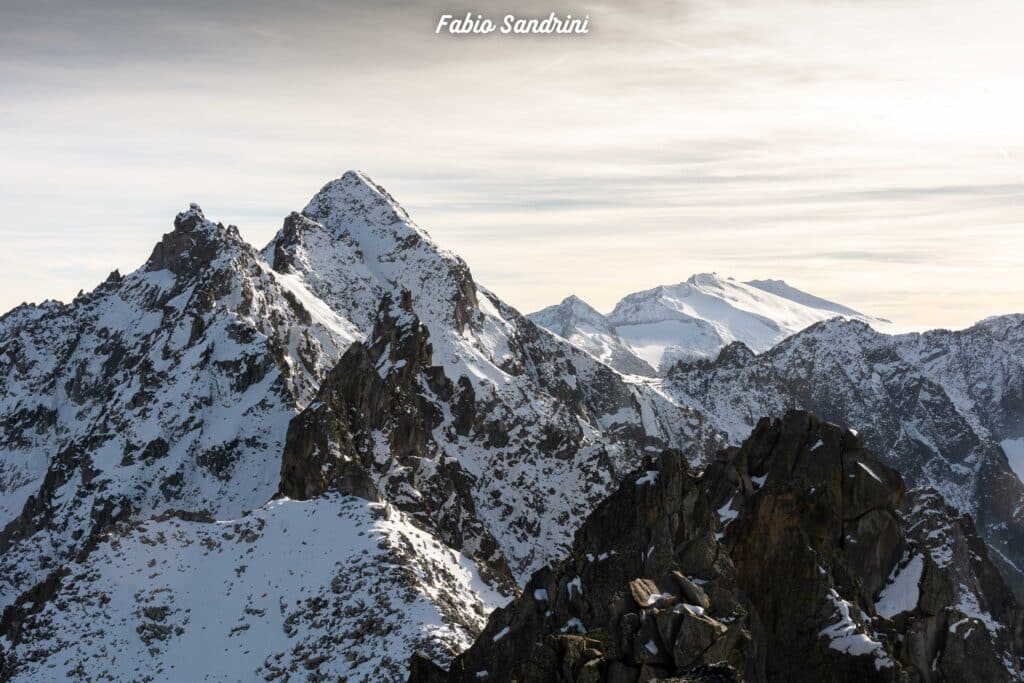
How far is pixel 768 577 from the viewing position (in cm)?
6003

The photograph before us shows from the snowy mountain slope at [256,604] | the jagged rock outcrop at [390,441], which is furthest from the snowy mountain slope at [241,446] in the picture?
the snowy mountain slope at [256,604]

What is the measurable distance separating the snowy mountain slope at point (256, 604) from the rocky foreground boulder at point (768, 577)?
52.2 feet

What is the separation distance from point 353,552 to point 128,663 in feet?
63.7

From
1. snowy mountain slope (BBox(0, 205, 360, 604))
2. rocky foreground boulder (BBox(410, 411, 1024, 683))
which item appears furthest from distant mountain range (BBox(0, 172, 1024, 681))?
snowy mountain slope (BBox(0, 205, 360, 604))

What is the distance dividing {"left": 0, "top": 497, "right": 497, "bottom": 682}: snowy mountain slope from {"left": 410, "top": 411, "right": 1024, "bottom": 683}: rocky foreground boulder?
1592 centimetres

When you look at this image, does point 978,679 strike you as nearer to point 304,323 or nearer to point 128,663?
point 128,663

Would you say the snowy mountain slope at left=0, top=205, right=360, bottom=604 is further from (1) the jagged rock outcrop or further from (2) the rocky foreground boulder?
(2) the rocky foreground boulder

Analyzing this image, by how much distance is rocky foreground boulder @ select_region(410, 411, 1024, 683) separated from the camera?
169ft

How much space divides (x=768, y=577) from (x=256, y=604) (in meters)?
48.8

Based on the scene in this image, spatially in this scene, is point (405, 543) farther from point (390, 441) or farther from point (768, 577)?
point (390, 441)

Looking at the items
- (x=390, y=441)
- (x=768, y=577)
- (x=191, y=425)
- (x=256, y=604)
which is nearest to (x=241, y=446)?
(x=191, y=425)

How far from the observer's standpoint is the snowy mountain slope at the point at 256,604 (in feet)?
287

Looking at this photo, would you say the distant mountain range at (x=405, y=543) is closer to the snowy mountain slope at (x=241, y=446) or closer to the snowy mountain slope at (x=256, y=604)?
the snowy mountain slope at (x=256, y=604)

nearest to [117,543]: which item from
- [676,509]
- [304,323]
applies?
[676,509]
